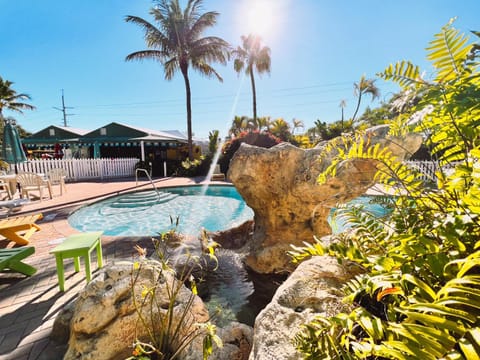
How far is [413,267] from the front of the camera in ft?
3.01

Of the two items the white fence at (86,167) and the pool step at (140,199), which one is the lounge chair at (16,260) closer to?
the pool step at (140,199)

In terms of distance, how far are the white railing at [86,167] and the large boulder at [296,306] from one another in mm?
14724

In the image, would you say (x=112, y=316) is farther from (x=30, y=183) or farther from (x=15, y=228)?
(x=30, y=183)

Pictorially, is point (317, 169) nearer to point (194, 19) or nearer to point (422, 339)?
point (422, 339)

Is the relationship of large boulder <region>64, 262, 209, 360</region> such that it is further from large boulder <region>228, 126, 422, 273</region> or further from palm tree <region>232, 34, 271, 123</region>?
palm tree <region>232, 34, 271, 123</region>

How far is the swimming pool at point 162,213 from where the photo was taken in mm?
7230

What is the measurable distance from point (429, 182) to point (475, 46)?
30.4 inches

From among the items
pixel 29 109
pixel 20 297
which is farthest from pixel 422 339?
pixel 29 109

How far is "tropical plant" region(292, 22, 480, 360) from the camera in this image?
624mm

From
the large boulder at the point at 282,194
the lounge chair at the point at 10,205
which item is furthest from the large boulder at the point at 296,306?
the lounge chair at the point at 10,205

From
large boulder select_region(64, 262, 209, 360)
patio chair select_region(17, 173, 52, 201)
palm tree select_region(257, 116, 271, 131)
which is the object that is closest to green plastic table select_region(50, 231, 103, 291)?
large boulder select_region(64, 262, 209, 360)

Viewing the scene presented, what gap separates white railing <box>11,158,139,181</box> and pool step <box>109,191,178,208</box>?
5.26m

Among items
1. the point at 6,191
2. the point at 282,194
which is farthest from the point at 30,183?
the point at 282,194

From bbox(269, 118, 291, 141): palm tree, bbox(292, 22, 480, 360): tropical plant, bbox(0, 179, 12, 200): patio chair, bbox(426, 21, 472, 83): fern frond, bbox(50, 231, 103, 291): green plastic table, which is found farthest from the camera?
bbox(269, 118, 291, 141): palm tree
